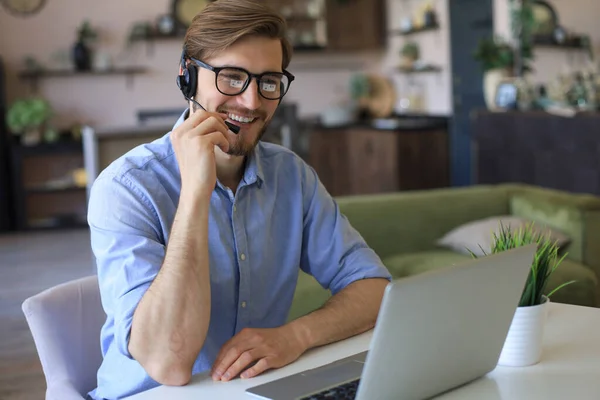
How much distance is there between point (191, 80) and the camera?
1.59m

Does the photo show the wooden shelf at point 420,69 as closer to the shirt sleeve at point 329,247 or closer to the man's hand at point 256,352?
the shirt sleeve at point 329,247

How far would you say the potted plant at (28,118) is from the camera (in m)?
7.13

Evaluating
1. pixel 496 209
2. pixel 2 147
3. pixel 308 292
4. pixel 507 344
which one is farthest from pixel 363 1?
pixel 507 344

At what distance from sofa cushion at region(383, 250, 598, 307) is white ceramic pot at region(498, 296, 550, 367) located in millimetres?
1645

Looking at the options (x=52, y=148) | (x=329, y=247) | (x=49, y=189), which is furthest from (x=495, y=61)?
(x=329, y=247)

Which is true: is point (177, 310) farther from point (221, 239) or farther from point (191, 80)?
point (191, 80)

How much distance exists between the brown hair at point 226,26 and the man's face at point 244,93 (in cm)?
2

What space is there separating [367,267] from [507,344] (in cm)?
43

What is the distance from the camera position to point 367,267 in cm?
169

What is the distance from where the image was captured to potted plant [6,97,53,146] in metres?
7.13

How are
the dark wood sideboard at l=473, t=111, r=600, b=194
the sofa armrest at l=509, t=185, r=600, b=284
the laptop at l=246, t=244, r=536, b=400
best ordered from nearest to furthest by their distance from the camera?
the laptop at l=246, t=244, r=536, b=400
the sofa armrest at l=509, t=185, r=600, b=284
the dark wood sideboard at l=473, t=111, r=600, b=194

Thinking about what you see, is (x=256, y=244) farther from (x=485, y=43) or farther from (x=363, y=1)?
(x=363, y=1)

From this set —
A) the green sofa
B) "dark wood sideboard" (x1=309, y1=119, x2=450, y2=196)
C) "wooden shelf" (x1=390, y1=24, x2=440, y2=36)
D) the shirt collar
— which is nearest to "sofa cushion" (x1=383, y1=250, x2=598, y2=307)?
the green sofa

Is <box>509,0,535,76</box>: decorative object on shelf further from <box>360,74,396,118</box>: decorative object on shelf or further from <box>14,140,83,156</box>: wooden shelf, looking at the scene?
<box>14,140,83,156</box>: wooden shelf
